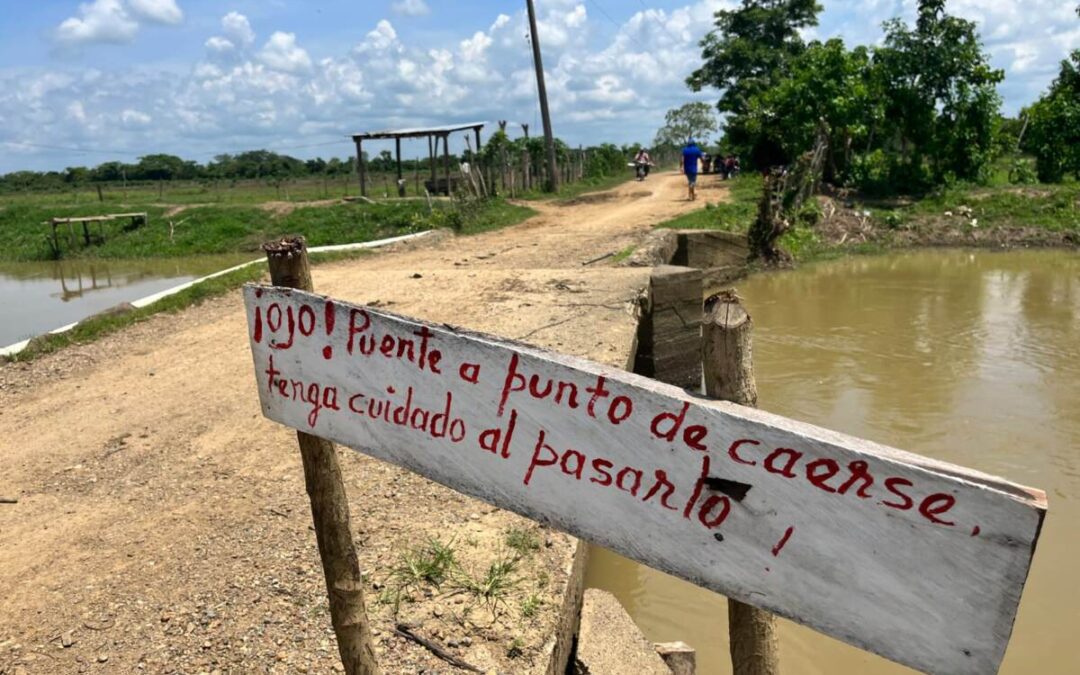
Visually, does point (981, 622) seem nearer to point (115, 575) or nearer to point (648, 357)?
point (115, 575)

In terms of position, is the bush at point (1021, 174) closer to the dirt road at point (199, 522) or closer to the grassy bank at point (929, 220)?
the grassy bank at point (929, 220)

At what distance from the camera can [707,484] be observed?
133cm

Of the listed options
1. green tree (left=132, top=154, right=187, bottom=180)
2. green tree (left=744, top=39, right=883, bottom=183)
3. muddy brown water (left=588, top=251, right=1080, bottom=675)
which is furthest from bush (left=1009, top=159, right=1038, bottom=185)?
green tree (left=132, top=154, right=187, bottom=180)

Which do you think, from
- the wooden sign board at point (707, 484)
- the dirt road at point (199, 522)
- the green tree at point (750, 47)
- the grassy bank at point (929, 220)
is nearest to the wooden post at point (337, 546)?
the wooden sign board at point (707, 484)

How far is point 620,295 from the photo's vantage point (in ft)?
23.4

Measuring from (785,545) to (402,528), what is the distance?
2440 millimetres

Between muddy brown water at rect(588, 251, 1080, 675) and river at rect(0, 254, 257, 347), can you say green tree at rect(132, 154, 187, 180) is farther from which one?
muddy brown water at rect(588, 251, 1080, 675)

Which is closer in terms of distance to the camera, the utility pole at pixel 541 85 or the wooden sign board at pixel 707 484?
the wooden sign board at pixel 707 484

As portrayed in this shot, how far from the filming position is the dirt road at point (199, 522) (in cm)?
276

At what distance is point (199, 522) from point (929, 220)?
15555 mm

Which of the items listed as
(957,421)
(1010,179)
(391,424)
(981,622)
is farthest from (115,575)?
(1010,179)

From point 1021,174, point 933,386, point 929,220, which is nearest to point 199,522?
point 933,386

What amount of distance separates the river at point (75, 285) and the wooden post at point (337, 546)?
9.26m

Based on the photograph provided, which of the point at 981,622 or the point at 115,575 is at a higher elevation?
the point at 981,622
